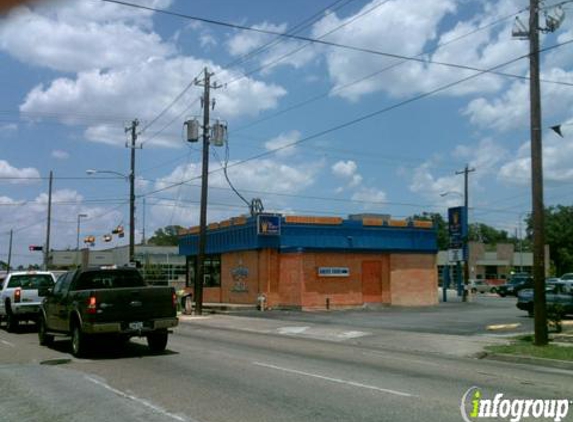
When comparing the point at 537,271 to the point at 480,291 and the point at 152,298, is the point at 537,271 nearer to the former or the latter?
the point at 152,298

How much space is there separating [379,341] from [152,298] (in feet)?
26.0

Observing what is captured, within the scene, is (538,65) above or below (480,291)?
above

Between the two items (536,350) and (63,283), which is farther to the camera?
(63,283)

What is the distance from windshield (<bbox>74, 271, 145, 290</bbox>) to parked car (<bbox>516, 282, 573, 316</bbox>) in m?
Result: 16.8

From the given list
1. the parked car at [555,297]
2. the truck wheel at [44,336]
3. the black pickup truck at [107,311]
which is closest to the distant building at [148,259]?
the parked car at [555,297]

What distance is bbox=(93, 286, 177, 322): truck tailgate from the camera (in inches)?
588

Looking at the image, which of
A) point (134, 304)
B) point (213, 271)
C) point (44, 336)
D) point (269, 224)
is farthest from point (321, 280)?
point (134, 304)

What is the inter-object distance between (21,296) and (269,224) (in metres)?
14.7

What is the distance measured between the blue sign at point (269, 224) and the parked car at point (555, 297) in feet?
40.0

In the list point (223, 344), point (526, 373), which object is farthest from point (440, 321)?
point (526, 373)

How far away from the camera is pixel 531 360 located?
624 inches

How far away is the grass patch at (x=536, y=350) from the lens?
15914 mm

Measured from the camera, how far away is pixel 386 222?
3788cm

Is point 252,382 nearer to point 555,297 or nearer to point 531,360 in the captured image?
point 531,360
